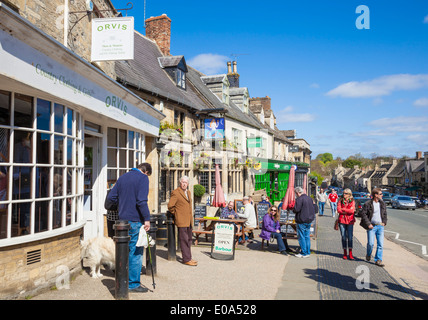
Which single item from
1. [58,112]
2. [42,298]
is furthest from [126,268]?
[58,112]

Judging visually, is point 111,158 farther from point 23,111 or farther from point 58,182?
point 23,111

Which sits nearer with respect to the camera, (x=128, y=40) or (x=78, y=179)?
(x=78, y=179)

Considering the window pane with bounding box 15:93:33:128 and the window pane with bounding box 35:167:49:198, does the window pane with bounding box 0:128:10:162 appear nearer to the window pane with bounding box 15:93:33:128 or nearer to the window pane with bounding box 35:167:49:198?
the window pane with bounding box 15:93:33:128

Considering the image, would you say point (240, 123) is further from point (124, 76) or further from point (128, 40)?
point (128, 40)

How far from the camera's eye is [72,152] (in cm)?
575

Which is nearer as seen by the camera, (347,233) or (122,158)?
(347,233)

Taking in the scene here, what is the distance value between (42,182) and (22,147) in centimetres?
63

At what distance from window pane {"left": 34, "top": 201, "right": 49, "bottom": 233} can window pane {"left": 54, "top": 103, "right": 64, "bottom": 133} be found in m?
1.20

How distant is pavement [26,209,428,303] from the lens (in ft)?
16.6

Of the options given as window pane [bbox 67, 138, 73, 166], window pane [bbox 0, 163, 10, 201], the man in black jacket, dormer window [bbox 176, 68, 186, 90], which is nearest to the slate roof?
dormer window [bbox 176, 68, 186, 90]

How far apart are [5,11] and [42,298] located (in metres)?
3.72

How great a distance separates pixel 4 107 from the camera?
441 cm

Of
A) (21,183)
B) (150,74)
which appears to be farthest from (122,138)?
(150,74)

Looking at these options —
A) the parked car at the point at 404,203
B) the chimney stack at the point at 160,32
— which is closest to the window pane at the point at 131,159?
the chimney stack at the point at 160,32
